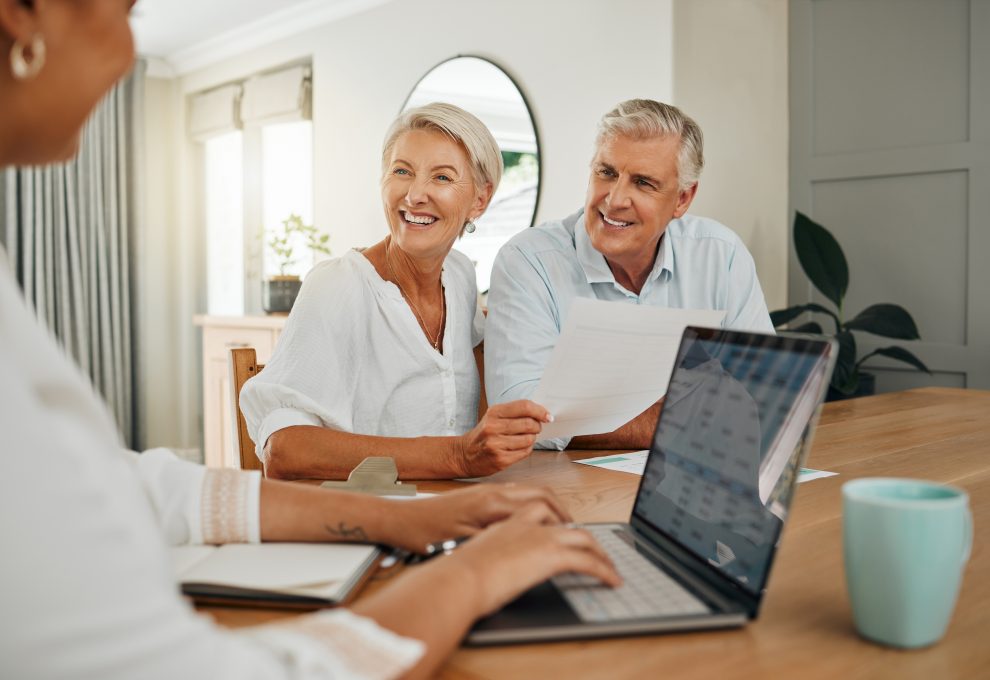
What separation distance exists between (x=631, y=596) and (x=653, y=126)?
132 centimetres

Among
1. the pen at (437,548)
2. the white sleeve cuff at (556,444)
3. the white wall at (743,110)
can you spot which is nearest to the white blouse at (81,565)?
the pen at (437,548)

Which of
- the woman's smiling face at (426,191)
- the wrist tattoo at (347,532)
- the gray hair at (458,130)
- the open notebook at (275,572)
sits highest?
the gray hair at (458,130)

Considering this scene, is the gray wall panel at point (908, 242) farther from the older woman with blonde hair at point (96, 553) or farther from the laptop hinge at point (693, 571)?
the older woman with blonde hair at point (96, 553)

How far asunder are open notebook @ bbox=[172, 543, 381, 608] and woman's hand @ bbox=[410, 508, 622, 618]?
0.39ft

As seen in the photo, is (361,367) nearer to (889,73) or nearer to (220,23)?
(889,73)

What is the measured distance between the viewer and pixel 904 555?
604 millimetres

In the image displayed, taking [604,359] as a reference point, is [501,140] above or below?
above

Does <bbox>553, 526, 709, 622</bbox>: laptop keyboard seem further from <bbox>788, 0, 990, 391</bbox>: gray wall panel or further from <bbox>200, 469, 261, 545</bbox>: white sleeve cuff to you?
<bbox>788, 0, 990, 391</bbox>: gray wall panel

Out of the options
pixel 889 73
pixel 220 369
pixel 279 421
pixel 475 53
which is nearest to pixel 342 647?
pixel 279 421

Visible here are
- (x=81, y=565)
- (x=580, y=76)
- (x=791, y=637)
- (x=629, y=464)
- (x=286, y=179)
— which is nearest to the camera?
(x=81, y=565)

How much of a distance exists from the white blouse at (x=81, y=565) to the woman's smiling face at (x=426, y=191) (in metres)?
1.20

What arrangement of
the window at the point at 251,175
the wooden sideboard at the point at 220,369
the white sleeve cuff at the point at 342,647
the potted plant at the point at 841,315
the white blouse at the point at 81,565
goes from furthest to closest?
the window at the point at 251,175
the wooden sideboard at the point at 220,369
the potted plant at the point at 841,315
the white sleeve cuff at the point at 342,647
the white blouse at the point at 81,565

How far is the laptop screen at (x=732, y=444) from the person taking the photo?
2.24 ft

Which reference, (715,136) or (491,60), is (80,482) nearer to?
(715,136)
